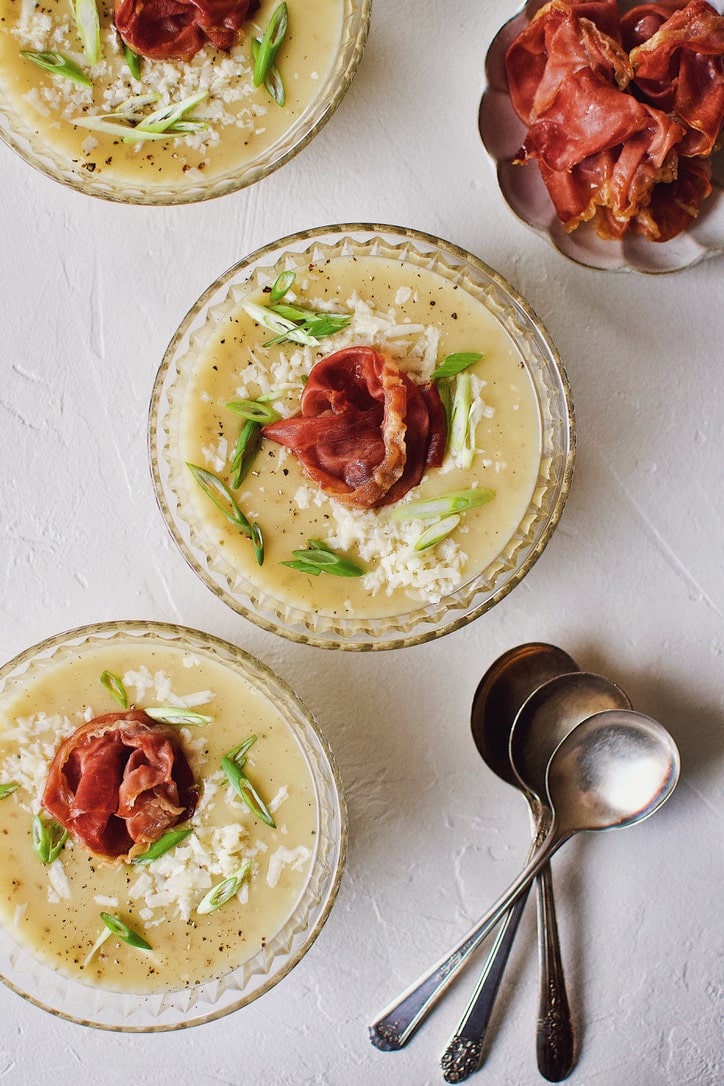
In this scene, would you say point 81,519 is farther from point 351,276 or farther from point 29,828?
point 351,276

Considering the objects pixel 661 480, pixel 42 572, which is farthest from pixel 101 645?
pixel 661 480

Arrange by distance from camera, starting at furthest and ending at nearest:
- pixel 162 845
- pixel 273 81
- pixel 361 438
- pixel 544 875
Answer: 1. pixel 544 875
2. pixel 273 81
3. pixel 162 845
4. pixel 361 438

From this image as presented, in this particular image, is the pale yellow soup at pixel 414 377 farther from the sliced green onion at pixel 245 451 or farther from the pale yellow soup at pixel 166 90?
the pale yellow soup at pixel 166 90

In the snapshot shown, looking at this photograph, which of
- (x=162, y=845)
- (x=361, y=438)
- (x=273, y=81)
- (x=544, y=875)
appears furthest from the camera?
(x=544, y=875)

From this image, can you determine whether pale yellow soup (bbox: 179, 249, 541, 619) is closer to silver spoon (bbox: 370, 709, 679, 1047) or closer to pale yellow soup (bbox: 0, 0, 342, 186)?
pale yellow soup (bbox: 0, 0, 342, 186)


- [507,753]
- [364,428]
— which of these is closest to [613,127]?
[364,428]

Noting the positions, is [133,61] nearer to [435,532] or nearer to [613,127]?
[613,127]

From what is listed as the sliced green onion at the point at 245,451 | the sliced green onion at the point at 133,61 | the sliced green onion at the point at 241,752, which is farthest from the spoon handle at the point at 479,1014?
the sliced green onion at the point at 133,61
